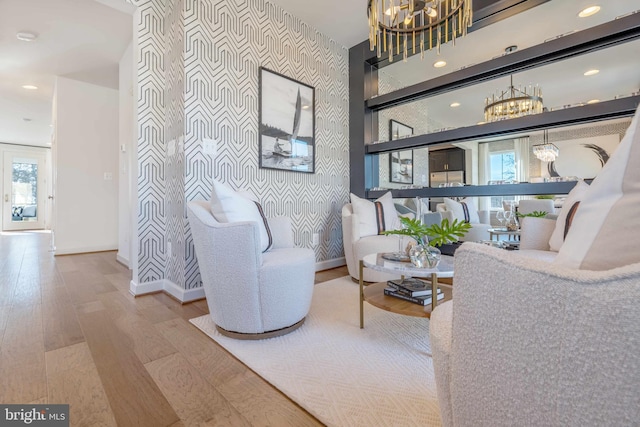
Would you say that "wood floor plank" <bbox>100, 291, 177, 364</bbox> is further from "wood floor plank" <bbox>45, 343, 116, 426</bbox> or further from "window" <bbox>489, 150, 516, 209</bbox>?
"window" <bbox>489, 150, 516, 209</bbox>

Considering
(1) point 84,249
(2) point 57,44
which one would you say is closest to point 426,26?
(2) point 57,44

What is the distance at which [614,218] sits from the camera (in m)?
0.49

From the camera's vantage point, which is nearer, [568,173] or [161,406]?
[161,406]

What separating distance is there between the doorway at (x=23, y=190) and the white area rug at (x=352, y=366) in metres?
10.2

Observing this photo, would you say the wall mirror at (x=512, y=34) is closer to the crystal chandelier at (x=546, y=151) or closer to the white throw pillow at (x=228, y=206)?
the crystal chandelier at (x=546, y=151)

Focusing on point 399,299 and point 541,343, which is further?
point 399,299

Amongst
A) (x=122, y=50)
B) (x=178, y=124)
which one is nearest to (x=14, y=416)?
(x=178, y=124)

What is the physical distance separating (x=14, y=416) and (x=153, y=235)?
168 cm

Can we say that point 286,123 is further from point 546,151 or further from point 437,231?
point 546,151

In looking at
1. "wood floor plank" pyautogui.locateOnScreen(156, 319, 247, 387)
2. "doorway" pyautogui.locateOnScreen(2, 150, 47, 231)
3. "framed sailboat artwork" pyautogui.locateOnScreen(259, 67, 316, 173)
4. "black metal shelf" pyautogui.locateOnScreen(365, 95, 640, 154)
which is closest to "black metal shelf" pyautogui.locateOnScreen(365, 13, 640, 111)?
"black metal shelf" pyautogui.locateOnScreen(365, 95, 640, 154)

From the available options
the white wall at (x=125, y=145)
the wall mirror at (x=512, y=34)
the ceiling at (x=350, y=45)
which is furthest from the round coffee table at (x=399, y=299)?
the white wall at (x=125, y=145)

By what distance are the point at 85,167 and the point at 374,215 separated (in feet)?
15.1

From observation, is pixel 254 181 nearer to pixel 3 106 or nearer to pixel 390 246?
pixel 390 246

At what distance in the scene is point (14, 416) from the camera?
1.05 m
